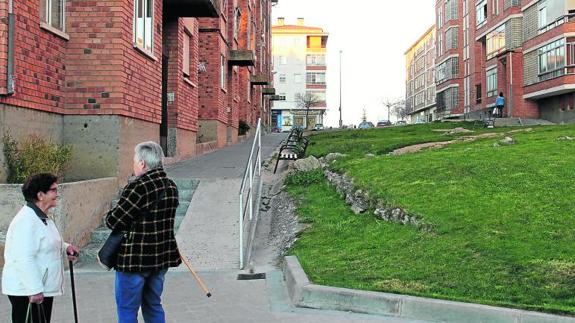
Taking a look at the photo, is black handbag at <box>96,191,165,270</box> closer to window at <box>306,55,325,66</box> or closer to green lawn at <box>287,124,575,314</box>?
green lawn at <box>287,124,575,314</box>

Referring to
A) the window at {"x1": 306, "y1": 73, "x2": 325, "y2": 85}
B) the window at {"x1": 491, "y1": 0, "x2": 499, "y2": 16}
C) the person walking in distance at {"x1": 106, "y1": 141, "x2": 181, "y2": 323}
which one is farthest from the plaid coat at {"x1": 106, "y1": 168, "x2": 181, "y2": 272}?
the window at {"x1": 306, "y1": 73, "x2": 325, "y2": 85}

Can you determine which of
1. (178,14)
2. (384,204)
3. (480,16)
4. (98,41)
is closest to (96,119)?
(98,41)

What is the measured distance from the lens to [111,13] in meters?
10.3

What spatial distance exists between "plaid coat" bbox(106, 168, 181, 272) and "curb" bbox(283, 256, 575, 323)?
6.79ft

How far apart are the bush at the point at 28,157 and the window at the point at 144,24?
3113 millimetres

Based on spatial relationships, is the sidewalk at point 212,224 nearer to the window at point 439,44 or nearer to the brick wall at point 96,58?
the brick wall at point 96,58

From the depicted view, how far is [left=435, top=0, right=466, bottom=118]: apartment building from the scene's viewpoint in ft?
209

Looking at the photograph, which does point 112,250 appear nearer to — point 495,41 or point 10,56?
point 10,56

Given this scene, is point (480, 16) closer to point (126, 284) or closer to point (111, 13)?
point (111, 13)

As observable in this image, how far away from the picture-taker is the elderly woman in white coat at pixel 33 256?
3.83 meters

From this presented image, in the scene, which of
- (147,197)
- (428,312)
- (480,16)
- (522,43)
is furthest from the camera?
(480,16)

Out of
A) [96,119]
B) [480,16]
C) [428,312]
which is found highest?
[480,16]

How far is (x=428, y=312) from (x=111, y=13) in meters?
7.66

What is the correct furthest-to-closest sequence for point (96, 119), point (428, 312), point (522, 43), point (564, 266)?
point (522, 43)
point (96, 119)
point (564, 266)
point (428, 312)
